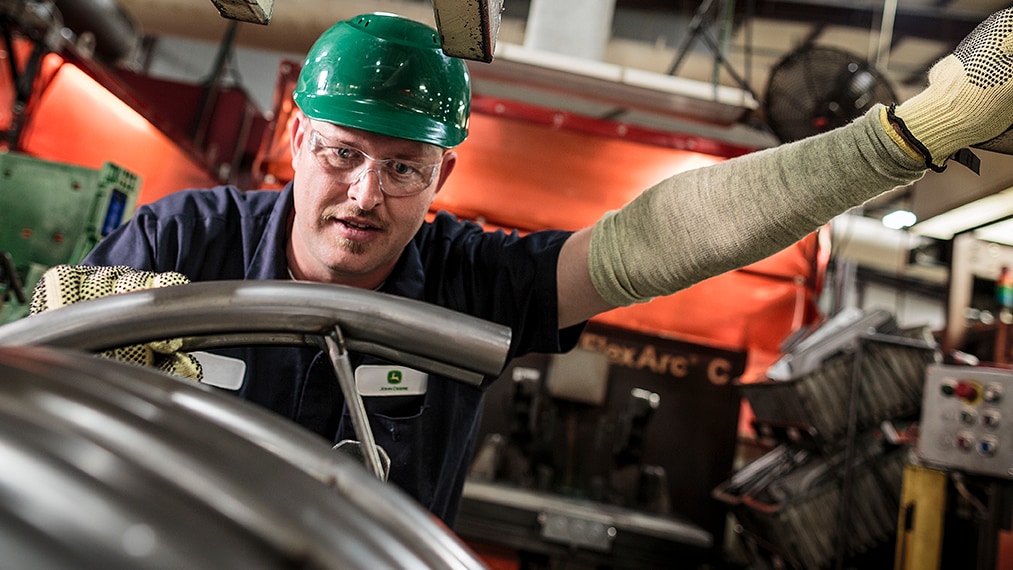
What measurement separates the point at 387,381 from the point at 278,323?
0.63m

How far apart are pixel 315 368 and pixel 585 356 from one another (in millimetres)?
1917

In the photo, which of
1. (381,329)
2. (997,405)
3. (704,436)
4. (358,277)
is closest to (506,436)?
(704,436)

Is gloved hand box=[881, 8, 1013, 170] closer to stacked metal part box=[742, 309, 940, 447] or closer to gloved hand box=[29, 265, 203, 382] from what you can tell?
gloved hand box=[29, 265, 203, 382]

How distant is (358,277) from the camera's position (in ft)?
3.87

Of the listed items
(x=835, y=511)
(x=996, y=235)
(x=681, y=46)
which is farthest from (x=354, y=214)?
(x=681, y=46)

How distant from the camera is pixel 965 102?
771 mm

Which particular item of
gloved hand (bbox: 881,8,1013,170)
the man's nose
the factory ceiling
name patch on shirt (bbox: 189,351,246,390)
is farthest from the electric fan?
name patch on shirt (bbox: 189,351,246,390)

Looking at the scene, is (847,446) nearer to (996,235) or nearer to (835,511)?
(835,511)

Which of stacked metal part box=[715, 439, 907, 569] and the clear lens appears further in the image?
stacked metal part box=[715, 439, 907, 569]

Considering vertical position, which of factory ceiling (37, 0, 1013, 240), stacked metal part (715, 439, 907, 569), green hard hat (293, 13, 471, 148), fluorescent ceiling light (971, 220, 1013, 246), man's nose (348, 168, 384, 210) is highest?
factory ceiling (37, 0, 1013, 240)

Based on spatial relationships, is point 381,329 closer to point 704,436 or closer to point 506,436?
point 506,436

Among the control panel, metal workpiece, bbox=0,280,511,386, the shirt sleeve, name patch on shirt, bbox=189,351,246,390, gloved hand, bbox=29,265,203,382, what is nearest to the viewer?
metal workpiece, bbox=0,280,511,386

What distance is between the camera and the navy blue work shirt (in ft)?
3.55

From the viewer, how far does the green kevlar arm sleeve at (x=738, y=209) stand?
887 mm
